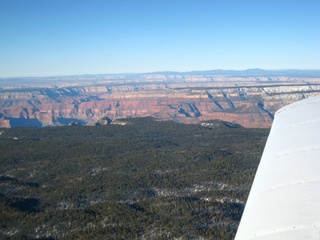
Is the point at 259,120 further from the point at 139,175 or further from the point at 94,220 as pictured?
the point at 94,220

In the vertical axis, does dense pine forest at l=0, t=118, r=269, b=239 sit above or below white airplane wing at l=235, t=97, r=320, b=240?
below

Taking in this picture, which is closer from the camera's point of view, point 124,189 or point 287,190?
point 287,190

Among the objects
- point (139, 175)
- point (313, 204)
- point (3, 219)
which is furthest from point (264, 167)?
point (139, 175)

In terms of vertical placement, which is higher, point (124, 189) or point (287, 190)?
point (287, 190)

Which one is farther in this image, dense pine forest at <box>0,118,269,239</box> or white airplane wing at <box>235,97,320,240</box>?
dense pine forest at <box>0,118,269,239</box>
